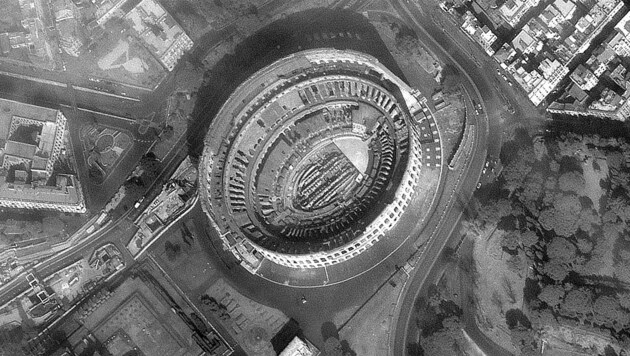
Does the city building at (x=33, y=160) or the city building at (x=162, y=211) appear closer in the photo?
the city building at (x=33, y=160)

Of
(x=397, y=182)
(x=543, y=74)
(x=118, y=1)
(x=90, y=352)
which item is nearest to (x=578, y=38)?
(x=543, y=74)

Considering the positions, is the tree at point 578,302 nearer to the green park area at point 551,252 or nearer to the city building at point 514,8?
the green park area at point 551,252

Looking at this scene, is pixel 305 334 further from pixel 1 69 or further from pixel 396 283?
pixel 1 69

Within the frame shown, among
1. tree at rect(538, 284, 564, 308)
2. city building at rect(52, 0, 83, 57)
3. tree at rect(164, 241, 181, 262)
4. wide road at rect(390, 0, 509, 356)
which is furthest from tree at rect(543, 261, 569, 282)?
city building at rect(52, 0, 83, 57)

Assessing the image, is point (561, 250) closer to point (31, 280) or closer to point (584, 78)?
point (584, 78)

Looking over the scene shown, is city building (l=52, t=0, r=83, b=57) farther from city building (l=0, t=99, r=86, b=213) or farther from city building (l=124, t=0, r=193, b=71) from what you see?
city building (l=0, t=99, r=86, b=213)

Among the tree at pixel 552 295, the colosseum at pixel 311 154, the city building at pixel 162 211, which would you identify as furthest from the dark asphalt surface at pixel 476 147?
the city building at pixel 162 211

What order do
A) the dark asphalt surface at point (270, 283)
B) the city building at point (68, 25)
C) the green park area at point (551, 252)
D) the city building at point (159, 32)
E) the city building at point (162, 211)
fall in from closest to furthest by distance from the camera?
1. the green park area at point (551, 252)
2. the dark asphalt surface at point (270, 283)
3. the city building at point (162, 211)
4. the city building at point (159, 32)
5. the city building at point (68, 25)
